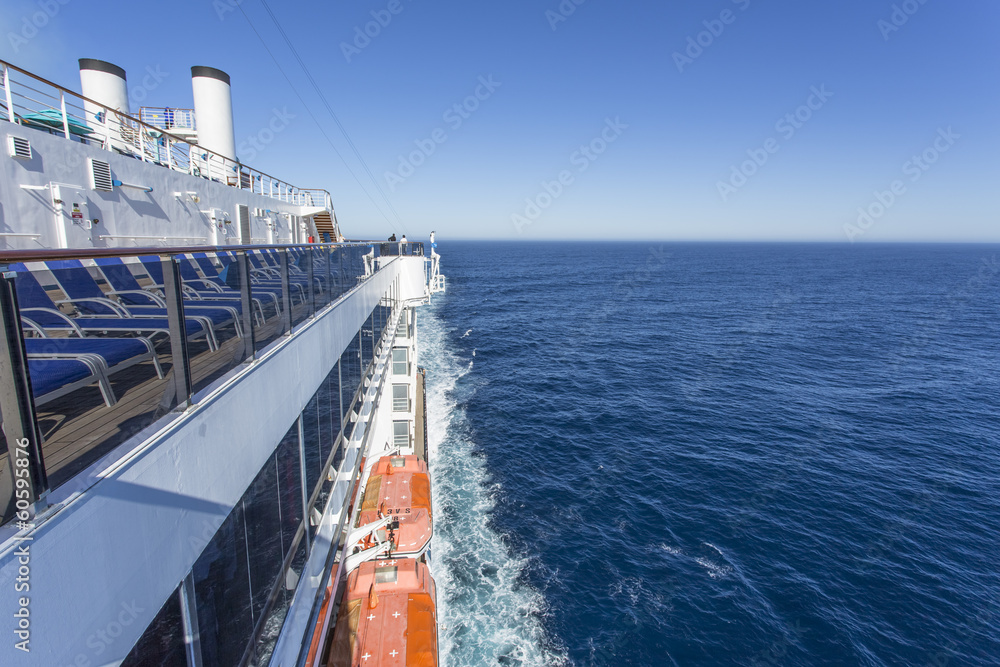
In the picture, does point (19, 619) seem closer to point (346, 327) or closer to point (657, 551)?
point (346, 327)

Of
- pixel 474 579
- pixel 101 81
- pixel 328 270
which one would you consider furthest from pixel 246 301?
pixel 101 81

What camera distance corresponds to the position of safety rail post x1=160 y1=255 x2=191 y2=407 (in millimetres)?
3066

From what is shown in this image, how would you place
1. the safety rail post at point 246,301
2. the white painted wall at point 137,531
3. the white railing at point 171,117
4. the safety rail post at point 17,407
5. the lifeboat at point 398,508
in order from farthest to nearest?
1. the white railing at point 171,117
2. the lifeboat at point 398,508
3. the safety rail post at point 246,301
4. the white painted wall at point 137,531
5. the safety rail post at point 17,407

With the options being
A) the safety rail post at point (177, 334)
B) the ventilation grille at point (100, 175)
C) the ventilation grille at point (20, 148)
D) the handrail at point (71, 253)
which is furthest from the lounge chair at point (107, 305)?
the ventilation grille at point (100, 175)

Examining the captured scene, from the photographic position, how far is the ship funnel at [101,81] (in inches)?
656

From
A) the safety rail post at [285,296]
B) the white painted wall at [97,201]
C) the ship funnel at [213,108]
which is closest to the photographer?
the safety rail post at [285,296]

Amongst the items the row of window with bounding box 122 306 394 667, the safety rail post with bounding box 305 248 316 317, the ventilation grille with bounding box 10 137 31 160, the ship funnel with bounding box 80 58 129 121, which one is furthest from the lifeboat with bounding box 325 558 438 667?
the ship funnel with bounding box 80 58 129 121

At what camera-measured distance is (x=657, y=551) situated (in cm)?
1662

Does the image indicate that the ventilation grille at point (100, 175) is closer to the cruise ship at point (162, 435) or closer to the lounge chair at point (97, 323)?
the cruise ship at point (162, 435)

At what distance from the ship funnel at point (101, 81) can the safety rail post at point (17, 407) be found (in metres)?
20.0

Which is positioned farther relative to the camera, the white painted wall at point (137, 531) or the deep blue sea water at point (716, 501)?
the deep blue sea water at point (716, 501)

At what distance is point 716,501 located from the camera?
1916 centimetres

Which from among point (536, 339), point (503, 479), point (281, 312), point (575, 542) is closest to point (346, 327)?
point (281, 312)

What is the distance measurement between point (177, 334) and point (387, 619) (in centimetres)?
1026
